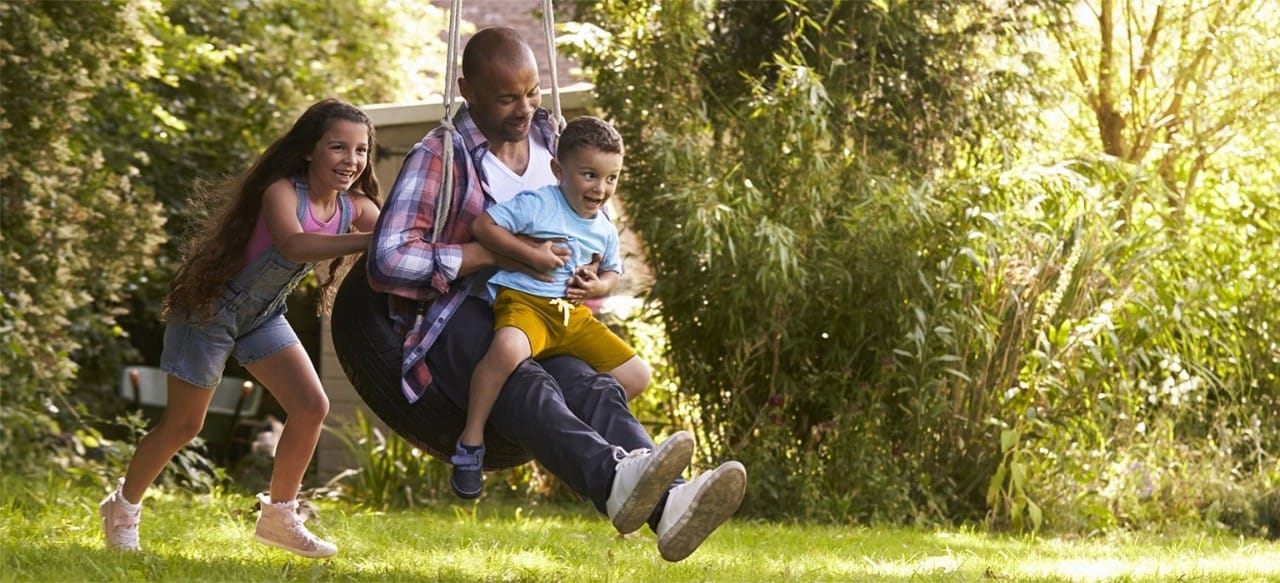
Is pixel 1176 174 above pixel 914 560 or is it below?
above

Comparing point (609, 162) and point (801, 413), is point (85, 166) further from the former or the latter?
point (609, 162)

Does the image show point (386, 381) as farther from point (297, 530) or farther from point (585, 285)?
point (297, 530)

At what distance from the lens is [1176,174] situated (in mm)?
9820

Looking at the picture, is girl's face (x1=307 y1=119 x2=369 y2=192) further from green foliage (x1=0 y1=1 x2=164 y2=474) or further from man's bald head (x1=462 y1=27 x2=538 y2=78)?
green foliage (x1=0 y1=1 x2=164 y2=474)

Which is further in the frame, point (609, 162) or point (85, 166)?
point (85, 166)

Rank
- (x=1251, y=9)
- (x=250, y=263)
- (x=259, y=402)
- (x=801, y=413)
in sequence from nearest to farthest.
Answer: (x=250, y=263)
(x=801, y=413)
(x=1251, y=9)
(x=259, y=402)

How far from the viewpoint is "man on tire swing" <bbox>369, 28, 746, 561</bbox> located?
337 centimetres

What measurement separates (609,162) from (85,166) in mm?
5085

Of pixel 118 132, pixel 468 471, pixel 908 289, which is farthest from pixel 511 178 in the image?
pixel 118 132

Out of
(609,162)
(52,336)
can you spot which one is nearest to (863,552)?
(609,162)

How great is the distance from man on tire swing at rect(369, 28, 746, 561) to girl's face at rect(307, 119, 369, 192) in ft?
0.94

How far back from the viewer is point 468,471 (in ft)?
11.9

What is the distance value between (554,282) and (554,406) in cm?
34

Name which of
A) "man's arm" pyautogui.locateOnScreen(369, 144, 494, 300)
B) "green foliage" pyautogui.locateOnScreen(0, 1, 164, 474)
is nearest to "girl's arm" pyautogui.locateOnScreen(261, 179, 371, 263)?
"man's arm" pyautogui.locateOnScreen(369, 144, 494, 300)
